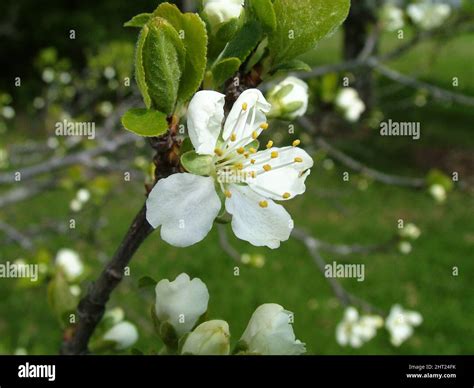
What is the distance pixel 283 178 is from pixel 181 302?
145 mm

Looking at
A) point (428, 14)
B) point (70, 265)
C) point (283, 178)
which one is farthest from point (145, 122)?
point (428, 14)

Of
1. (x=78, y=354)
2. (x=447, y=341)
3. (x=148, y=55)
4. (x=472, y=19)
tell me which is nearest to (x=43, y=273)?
(x=78, y=354)

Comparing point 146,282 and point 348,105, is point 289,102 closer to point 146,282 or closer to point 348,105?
point 146,282

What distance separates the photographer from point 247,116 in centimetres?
57

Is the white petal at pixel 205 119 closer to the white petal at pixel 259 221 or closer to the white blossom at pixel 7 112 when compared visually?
the white petal at pixel 259 221

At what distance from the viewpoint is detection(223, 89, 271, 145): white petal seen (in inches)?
20.2

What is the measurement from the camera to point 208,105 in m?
0.50

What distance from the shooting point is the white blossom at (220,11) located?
1.66 feet

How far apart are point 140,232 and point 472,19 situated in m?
2.11

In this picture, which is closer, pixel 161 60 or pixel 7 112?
pixel 161 60

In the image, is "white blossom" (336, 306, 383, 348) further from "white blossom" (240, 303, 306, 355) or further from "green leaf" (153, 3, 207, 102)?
"green leaf" (153, 3, 207, 102)

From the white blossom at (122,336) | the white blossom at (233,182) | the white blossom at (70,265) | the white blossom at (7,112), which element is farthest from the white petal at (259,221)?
the white blossom at (7,112)
